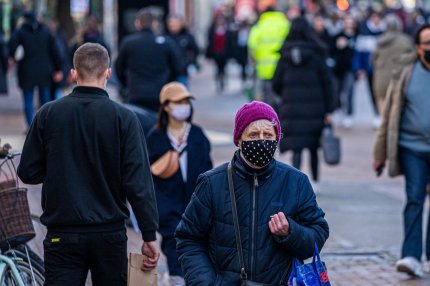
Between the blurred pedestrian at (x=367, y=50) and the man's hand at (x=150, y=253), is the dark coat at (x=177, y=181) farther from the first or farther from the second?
the blurred pedestrian at (x=367, y=50)

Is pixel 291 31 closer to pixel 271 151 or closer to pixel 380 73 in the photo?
pixel 380 73

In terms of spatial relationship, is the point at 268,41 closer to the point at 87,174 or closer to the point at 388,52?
the point at 388,52

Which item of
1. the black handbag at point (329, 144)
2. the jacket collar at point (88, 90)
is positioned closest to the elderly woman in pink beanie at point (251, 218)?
the jacket collar at point (88, 90)

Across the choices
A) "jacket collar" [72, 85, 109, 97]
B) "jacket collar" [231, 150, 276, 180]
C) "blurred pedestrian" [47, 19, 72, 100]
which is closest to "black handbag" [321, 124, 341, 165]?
"blurred pedestrian" [47, 19, 72, 100]

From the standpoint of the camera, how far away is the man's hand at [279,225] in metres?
4.68

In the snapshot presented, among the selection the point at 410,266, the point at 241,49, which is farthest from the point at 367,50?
the point at 410,266

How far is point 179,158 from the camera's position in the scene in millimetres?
8031

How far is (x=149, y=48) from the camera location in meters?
13.1

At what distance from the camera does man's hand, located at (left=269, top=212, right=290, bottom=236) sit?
4680 millimetres

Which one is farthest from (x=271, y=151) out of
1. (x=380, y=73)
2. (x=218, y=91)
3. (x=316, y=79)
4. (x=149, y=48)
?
(x=218, y=91)

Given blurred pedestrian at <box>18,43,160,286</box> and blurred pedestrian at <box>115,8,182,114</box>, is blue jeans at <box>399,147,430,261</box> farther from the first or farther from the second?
blurred pedestrian at <box>115,8,182,114</box>

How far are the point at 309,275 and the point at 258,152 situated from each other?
1.80ft

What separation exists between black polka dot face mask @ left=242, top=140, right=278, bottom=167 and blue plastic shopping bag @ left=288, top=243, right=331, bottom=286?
46 centimetres

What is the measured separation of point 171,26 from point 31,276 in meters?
15.8
